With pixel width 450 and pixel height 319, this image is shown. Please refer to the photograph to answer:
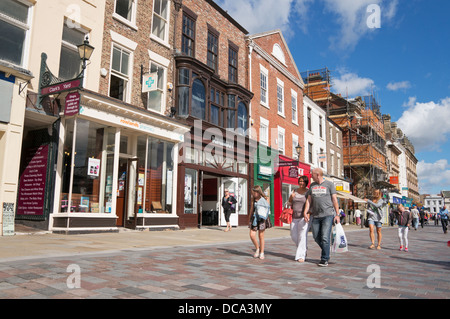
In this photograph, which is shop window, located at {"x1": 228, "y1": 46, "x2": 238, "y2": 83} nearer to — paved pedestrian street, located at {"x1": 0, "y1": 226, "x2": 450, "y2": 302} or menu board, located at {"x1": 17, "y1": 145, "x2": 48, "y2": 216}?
menu board, located at {"x1": 17, "y1": 145, "x2": 48, "y2": 216}

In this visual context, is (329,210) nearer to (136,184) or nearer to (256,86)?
(136,184)

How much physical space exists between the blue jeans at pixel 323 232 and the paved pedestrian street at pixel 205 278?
0.30m

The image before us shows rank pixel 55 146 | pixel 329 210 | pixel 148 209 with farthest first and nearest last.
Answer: pixel 148 209 < pixel 55 146 < pixel 329 210

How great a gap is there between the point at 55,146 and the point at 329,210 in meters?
8.39

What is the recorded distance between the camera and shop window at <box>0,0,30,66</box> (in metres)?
9.88

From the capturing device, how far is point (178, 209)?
1502 centimetres

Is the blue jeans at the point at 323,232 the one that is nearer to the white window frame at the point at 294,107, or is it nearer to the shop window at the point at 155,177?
the shop window at the point at 155,177

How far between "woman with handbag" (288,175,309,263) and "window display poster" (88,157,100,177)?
7.02m

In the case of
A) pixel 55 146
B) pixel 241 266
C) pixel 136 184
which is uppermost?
pixel 55 146

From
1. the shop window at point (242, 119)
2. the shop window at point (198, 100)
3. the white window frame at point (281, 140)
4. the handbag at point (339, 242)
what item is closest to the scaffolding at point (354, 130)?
the white window frame at point (281, 140)

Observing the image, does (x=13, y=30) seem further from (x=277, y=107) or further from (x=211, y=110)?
(x=277, y=107)

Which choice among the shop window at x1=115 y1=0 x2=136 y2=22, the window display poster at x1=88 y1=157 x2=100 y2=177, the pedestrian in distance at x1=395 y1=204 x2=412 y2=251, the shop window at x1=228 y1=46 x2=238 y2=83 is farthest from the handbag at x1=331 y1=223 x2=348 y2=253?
the shop window at x1=228 y1=46 x2=238 y2=83
